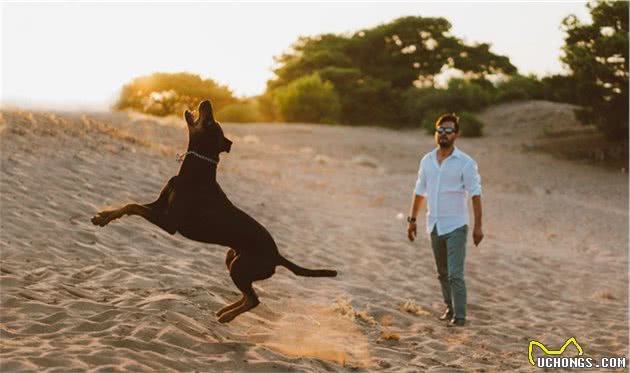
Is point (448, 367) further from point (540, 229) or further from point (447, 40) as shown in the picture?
point (447, 40)

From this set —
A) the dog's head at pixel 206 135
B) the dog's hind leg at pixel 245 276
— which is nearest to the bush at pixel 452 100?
the dog's hind leg at pixel 245 276

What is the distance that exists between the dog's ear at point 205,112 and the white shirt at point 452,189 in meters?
3.35

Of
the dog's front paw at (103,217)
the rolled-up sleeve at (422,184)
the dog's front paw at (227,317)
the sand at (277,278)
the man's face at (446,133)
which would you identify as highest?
the man's face at (446,133)

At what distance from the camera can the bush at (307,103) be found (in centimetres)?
3625

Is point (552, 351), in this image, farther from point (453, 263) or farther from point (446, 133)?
point (446, 133)

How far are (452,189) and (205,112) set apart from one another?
3.53m

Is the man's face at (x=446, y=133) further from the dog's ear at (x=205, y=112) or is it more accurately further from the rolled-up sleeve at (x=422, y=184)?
the dog's ear at (x=205, y=112)

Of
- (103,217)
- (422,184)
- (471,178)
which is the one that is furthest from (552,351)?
(103,217)

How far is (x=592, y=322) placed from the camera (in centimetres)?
768

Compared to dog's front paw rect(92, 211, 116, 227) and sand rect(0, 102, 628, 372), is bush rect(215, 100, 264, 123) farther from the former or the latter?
dog's front paw rect(92, 211, 116, 227)

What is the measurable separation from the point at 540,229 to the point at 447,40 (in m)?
30.3

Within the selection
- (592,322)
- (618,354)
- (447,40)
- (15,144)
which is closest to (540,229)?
(592,322)

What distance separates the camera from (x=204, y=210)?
12.7ft

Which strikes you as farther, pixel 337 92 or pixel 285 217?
pixel 337 92
